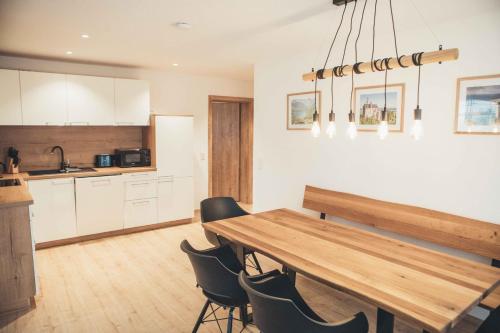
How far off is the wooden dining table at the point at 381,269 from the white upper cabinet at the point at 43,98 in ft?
9.45

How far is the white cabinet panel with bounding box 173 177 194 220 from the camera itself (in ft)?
17.6

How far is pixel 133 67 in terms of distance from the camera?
5.27m

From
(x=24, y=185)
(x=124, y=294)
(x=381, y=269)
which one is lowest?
(x=124, y=294)

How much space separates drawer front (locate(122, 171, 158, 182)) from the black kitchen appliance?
440 millimetres

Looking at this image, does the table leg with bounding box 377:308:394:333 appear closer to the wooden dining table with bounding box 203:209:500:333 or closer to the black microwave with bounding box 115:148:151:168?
the wooden dining table with bounding box 203:209:500:333

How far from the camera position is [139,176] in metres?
5.00

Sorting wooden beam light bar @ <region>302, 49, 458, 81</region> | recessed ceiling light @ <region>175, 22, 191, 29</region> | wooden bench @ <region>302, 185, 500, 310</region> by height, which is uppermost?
recessed ceiling light @ <region>175, 22, 191, 29</region>

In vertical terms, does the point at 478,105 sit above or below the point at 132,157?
above

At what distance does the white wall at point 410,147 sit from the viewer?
2793mm

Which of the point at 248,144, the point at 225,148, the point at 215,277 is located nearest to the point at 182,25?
the point at 215,277

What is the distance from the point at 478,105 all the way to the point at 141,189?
13.3 feet

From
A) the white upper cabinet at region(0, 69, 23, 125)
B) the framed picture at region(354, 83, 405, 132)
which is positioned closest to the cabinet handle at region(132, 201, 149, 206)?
the white upper cabinet at region(0, 69, 23, 125)

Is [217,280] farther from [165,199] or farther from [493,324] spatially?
[165,199]

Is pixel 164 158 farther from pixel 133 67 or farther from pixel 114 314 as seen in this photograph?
pixel 114 314
